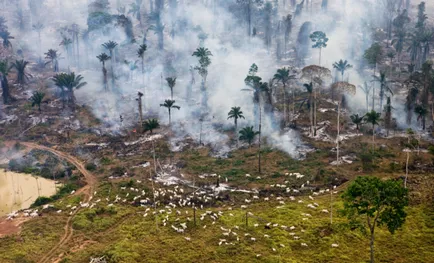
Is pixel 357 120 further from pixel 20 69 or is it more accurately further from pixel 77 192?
pixel 20 69

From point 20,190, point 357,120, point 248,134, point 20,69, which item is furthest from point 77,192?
point 20,69

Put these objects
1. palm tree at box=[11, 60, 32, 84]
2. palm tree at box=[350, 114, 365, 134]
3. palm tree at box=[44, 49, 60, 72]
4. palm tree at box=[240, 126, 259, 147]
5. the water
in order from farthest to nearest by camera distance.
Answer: palm tree at box=[44, 49, 60, 72] < palm tree at box=[11, 60, 32, 84] < palm tree at box=[350, 114, 365, 134] < palm tree at box=[240, 126, 259, 147] < the water

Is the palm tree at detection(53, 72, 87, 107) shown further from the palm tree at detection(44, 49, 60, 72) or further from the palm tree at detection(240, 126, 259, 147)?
the palm tree at detection(240, 126, 259, 147)

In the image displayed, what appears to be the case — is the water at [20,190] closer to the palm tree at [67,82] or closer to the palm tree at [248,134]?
the palm tree at [67,82]

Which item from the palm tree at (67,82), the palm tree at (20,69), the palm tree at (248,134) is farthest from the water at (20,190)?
the palm tree at (20,69)

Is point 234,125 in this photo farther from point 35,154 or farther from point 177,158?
point 35,154

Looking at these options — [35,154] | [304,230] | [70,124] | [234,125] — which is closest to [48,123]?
[70,124]

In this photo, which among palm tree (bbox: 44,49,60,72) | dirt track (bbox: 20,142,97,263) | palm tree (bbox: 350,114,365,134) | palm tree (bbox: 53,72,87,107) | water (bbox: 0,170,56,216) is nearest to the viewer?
dirt track (bbox: 20,142,97,263)

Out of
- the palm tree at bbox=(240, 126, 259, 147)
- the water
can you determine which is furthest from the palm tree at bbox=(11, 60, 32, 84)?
the palm tree at bbox=(240, 126, 259, 147)
